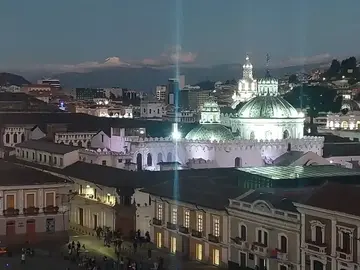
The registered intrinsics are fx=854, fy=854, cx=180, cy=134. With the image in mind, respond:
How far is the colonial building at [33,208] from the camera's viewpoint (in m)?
46.1

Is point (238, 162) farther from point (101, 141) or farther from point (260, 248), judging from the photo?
point (260, 248)

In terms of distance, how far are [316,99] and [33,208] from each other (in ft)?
326

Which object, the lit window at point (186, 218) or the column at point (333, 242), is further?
the lit window at point (186, 218)

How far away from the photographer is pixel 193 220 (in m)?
40.7

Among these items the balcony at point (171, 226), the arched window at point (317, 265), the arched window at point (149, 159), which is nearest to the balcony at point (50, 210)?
the balcony at point (171, 226)

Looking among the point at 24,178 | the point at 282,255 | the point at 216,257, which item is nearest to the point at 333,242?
the point at 282,255

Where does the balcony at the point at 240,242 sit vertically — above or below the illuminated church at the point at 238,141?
below

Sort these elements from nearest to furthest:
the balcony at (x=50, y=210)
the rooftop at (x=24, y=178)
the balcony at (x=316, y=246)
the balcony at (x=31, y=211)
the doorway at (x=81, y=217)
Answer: the balcony at (x=316, y=246) → the balcony at (x=31, y=211) → the rooftop at (x=24, y=178) → the balcony at (x=50, y=210) → the doorway at (x=81, y=217)

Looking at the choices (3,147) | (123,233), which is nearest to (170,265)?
(123,233)

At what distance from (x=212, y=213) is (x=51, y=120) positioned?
180 feet

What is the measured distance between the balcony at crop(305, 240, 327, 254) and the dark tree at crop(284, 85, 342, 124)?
3937 inches

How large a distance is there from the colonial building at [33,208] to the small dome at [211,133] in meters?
19.2

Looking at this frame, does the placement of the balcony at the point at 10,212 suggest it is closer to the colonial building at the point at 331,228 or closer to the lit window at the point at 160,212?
the lit window at the point at 160,212

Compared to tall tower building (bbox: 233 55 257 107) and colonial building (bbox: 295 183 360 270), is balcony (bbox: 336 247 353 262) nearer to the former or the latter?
colonial building (bbox: 295 183 360 270)
